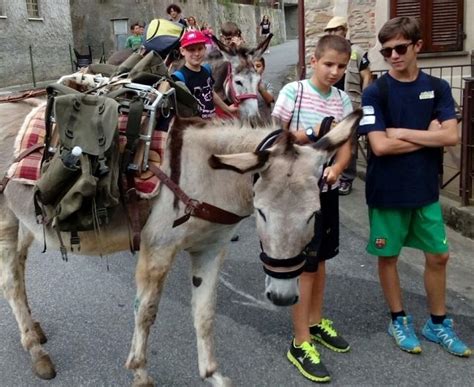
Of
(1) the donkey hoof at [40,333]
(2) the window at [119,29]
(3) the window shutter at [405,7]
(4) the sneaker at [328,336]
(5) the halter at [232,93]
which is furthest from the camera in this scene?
(2) the window at [119,29]

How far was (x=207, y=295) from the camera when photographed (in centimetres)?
307

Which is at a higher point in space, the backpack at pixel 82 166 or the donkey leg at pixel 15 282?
the backpack at pixel 82 166

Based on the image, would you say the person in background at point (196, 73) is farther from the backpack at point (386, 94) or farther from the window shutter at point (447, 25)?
the window shutter at point (447, 25)

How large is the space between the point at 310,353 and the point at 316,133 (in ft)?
4.24

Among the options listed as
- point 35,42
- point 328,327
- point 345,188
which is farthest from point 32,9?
point 328,327

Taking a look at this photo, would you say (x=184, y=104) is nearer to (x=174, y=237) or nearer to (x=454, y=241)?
(x=174, y=237)

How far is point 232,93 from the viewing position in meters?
5.73

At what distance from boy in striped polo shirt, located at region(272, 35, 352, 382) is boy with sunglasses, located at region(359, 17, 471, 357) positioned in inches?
9.7

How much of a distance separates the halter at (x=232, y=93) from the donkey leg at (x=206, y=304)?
2.81m

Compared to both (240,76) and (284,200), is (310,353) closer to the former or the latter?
(284,200)

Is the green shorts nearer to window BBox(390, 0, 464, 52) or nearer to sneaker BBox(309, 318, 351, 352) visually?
sneaker BBox(309, 318, 351, 352)

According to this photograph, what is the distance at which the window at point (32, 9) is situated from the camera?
21.6 metres

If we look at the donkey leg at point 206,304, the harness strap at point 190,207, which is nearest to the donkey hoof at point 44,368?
the donkey leg at point 206,304

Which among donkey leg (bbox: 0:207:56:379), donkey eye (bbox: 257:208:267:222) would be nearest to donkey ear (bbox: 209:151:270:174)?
donkey eye (bbox: 257:208:267:222)
